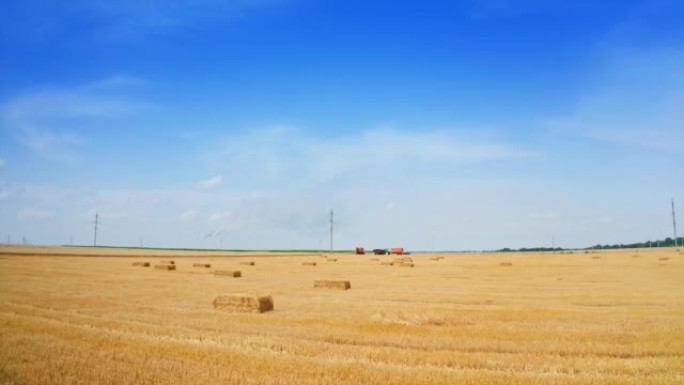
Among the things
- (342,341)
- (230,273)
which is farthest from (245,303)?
(230,273)

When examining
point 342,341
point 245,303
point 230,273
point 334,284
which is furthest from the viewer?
point 230,273

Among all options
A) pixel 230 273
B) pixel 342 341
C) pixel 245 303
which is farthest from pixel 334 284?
pixel 342 341

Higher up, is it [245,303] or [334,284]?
[334,284]

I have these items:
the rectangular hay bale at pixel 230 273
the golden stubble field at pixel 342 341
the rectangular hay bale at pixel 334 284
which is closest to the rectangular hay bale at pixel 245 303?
the golden stubble field at pixel 342 341

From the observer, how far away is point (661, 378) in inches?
407

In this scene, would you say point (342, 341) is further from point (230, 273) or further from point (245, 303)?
point (230, 273)

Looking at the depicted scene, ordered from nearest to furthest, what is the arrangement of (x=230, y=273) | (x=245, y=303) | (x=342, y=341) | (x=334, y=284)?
(x=342, y=341) < (x=245, y=303) < (x=334, y=284) < (x=230, y=273)

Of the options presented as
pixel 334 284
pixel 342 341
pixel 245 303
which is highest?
pixel 334 284

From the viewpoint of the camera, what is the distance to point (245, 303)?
2141 cm

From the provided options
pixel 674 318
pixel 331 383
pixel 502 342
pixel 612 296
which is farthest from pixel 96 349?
pixel 612 296

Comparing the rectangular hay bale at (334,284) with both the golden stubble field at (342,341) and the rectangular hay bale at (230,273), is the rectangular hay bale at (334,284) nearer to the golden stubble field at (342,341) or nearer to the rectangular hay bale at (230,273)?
the golden stubble field at (342,341)

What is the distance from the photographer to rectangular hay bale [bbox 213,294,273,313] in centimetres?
2103

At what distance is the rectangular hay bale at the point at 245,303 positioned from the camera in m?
21.0

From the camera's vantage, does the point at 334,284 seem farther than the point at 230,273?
No
